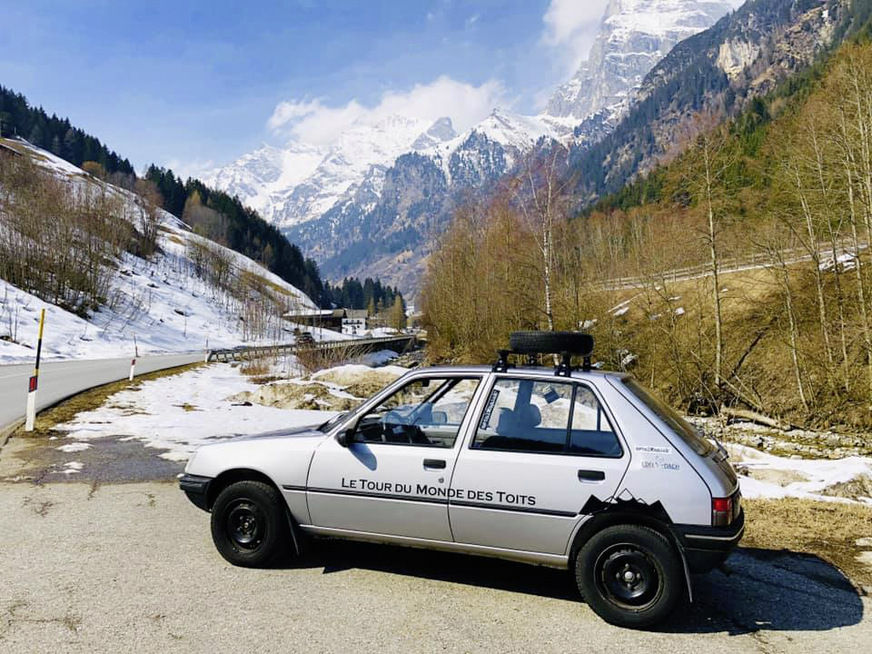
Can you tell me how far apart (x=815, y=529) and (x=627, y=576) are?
329 centimetres

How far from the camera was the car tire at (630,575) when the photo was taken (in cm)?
372

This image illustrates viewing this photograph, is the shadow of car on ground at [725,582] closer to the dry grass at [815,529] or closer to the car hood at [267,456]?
the dry grass at [815,529]

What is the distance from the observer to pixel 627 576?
12.6ft

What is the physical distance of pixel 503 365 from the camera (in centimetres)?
459

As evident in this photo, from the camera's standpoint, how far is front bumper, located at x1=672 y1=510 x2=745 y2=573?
3.69 m

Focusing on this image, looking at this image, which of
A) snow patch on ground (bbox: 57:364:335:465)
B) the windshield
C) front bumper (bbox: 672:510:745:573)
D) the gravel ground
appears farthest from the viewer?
snow patch on ground (bbox: 57:364:335:465)

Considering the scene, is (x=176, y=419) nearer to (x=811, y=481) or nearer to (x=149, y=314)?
(x=811, y=481)

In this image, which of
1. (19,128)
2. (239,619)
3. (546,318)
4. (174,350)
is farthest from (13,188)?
(19,128)

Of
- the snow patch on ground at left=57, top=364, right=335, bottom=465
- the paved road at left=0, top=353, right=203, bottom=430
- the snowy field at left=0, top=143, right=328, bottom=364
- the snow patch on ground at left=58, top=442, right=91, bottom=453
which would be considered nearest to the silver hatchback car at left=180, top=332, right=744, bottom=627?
the snow patch on ground at left=57, top=364, right=335, bottom=465

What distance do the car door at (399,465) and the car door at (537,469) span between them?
17 cm

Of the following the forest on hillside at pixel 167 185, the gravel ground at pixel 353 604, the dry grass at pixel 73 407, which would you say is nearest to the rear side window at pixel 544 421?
the gravel ground at pixel 353 604

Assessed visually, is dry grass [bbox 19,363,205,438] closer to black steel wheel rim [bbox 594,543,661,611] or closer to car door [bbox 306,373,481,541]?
car door [bbox 306,373,481,541]

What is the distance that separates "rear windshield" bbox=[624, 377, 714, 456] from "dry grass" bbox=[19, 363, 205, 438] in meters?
10.5

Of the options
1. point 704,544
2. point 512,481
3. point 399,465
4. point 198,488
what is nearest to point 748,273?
point 704,544
